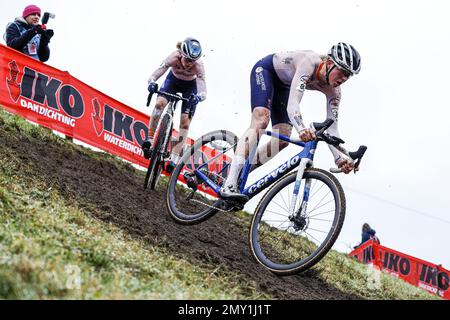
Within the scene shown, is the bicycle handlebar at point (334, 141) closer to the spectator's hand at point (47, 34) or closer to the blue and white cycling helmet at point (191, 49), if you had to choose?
the blue and white cycling helmet at point (191, 49)

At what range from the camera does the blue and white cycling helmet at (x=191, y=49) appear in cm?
996

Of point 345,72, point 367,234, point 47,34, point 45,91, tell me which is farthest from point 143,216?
point 367,234

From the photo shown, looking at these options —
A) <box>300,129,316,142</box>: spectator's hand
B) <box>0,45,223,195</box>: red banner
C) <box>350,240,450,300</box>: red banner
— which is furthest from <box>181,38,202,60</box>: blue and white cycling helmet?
<box>350,240,450,300</box>: red banner

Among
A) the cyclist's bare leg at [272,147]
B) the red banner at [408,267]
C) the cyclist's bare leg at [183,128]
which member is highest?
the cyclist's bare leg at [272,147]

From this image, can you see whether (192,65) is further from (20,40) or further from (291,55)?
(20,40)

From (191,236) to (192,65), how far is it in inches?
148

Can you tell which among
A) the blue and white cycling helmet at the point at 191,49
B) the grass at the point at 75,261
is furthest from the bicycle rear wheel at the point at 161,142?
the grass at the point at 75,261

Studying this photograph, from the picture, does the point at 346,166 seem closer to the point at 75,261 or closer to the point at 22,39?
the point at 75,261

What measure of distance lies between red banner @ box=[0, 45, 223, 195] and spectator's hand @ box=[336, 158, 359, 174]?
26.8 feet

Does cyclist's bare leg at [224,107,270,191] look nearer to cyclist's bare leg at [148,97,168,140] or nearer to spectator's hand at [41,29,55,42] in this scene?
cyclist's bare leg at [148,97,168,140]

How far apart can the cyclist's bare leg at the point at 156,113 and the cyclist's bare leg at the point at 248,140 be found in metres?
3.52

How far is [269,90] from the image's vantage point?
7.40 m

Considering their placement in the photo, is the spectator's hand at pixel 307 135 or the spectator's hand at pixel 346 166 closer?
the spectator's hand at pixel 307 135

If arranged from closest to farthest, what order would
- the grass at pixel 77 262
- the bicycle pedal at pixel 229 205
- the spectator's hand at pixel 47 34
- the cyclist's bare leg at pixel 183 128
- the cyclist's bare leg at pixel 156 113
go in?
the grass at pixel 77 262, the bicycle pedal at pixel 229 205, the cyclist's bare leg at pixel 183 128, the cyclist's bare leg at pixel 156 113, the spectator's hand at pixel 47 34
